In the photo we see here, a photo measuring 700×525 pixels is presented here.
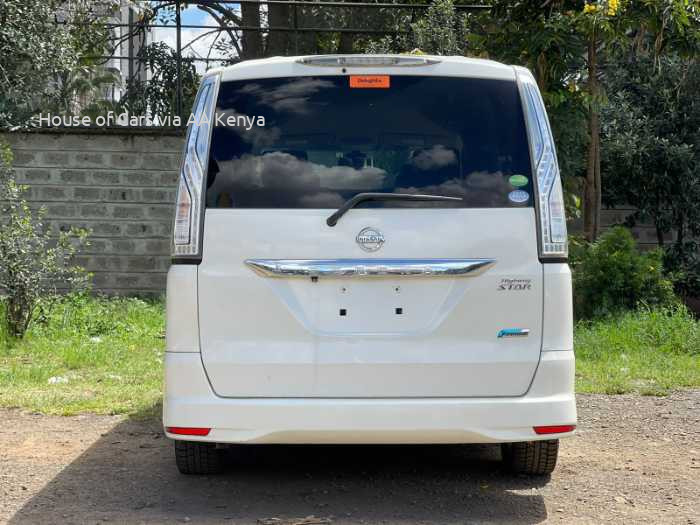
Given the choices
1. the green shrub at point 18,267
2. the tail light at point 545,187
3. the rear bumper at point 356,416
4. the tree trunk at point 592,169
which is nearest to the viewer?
the rear bumper at point 356,416

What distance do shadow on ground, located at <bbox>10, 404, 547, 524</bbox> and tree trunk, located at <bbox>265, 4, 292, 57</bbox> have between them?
22.8 ft

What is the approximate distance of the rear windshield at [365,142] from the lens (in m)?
4.33

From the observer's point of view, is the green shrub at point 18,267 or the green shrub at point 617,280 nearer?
the green shrub at point 18,267

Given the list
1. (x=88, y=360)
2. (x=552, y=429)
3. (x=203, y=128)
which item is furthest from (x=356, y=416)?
(x=88, y=360)

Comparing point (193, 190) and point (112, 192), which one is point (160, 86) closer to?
point (112, 192)

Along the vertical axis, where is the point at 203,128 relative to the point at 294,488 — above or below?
above

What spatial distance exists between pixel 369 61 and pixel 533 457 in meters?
2.09

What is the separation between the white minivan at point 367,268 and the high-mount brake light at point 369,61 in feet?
0.10

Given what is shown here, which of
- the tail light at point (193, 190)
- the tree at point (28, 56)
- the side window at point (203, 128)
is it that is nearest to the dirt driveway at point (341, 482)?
the tail light at point (193, 190)

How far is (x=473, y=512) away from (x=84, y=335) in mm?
5581

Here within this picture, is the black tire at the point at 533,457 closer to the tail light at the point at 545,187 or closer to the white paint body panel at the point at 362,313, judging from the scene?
the white paint body panel at the point at 362,313

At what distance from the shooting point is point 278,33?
39.0 ft

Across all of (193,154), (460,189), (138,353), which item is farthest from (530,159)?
(138,353)

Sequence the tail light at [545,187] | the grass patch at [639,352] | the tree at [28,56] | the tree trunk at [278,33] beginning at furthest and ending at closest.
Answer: the tree trunk at [278,33] < the tree at [28,56] < the grass patch at [639,352] < the tail light at [545,187]
